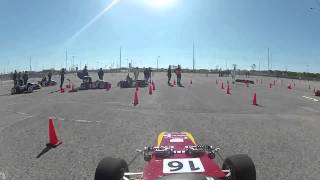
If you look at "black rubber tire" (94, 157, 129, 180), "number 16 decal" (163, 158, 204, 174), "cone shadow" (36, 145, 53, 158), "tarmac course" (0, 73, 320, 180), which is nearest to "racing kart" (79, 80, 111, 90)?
"tarmac course" (0, 73, 320, 180)

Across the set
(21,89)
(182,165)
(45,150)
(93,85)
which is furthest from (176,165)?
(93,85)

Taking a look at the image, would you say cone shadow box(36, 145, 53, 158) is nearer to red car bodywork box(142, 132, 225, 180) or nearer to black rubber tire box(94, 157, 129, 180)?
red car bodywork box(142, 132, 225, 180)

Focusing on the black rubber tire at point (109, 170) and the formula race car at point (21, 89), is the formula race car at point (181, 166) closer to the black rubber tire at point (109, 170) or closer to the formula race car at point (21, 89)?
the black rubber tire at point (109, 170)

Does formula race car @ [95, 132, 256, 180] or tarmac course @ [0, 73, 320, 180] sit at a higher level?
formula race car @ [95, 132, 256, 180]

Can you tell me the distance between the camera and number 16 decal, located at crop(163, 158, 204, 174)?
5.76m

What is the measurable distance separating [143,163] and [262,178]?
230cm

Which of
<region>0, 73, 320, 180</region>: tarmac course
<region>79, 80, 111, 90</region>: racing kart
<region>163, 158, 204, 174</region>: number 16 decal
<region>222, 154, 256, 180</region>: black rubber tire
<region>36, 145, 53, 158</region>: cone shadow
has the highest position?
<region>79, 80, 111, 90</region>: racing kart

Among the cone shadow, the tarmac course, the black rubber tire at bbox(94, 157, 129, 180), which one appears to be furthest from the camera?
the cone shadow

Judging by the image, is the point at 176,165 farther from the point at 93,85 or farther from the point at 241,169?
the point at 93,85

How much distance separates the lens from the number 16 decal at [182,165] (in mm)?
5762

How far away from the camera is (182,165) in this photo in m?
5.95

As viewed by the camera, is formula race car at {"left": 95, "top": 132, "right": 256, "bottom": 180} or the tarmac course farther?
the tarmac course

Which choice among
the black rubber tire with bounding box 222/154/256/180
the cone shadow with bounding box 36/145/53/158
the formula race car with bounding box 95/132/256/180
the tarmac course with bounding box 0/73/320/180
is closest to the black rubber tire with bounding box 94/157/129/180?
the formula race car with bounding box 95/132/256/180

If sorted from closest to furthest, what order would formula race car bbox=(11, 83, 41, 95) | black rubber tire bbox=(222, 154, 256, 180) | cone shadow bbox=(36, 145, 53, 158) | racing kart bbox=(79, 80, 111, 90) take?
black rubber tire bbox=(222, 154, 256, 180)
cone shadow bbox=(36, 145, 53, 158)
formula race car bbox=(11, 83, 41, 95)
racing kart bbox=(79, 80, 111, 90)
